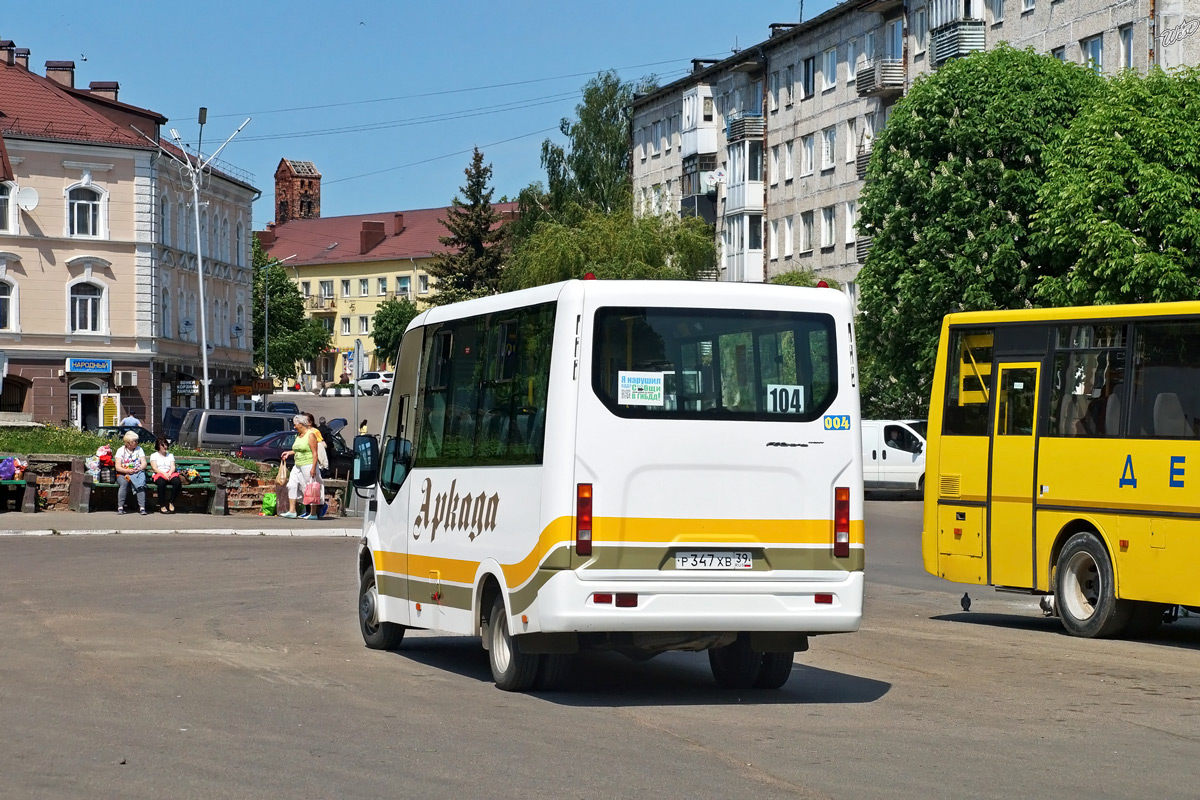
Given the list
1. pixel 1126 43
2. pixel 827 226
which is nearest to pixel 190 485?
pixel 1126 43

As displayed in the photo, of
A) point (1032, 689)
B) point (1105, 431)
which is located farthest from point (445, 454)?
point (1105, 431)

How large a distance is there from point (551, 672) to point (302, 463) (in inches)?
873

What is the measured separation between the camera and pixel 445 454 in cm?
1333

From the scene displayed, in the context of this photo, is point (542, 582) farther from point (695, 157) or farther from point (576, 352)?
point (695, 157)

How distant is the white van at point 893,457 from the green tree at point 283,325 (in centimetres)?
8551

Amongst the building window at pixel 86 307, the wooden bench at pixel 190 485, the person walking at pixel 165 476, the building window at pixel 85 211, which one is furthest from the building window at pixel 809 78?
the person walking at pixel 165 476

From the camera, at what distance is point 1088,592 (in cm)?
1705

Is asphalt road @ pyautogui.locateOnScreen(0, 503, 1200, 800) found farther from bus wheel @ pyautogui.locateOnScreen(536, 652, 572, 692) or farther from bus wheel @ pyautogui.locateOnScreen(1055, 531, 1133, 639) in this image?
bus wheel @ pyautogui.locateOnScreen(1055, 531, 1133, 639)

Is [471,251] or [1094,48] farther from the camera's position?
[471,251]

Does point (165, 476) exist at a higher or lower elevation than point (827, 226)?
lower

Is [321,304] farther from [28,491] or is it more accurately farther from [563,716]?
[563,716]

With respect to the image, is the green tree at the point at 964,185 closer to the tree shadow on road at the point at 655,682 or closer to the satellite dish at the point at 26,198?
the satellite dish at the point at 26,198

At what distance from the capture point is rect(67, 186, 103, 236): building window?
240 feet

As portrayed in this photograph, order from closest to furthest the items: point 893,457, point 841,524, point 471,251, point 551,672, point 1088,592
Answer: point 841,524 → point 551,672 → point 1088,592 → point 893,457 → point 471,251
